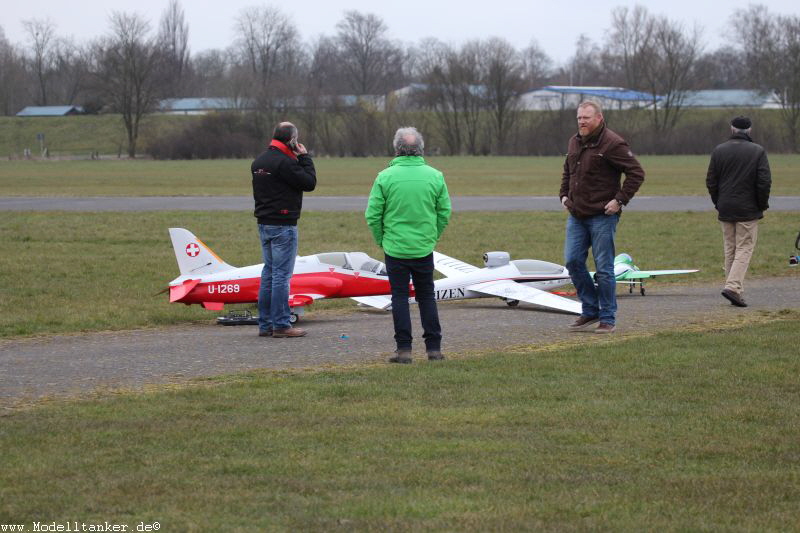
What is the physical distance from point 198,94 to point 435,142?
73.7m

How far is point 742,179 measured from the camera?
11.7 metres

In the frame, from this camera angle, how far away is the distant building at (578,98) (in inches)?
4053

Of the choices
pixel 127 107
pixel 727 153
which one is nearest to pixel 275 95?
pixel 127 107

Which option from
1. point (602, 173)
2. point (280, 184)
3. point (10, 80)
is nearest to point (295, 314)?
point (280, 184)

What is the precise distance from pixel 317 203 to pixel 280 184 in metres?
21.8

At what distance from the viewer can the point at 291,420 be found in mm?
6531

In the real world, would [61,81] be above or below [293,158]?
above

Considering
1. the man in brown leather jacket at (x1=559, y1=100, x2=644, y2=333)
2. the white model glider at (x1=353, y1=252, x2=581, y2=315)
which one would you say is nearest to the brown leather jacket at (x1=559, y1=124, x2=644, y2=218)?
the man in brown leather jacket at (x1=559, y1=100, x2=644, y2=333)

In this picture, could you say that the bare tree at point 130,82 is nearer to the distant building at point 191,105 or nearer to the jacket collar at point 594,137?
the distant building at point 191,105

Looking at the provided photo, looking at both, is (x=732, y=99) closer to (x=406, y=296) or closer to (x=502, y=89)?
(x=502, y=89)

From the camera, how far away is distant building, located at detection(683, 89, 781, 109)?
335 feet

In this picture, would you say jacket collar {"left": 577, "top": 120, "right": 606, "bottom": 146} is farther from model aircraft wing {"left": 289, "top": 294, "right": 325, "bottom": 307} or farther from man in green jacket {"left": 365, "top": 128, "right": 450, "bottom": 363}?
model aircraft wing {"left": 289, "top": 294, "right": 325, "bottom": 307}

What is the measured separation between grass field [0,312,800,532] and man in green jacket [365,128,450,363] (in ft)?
2.27

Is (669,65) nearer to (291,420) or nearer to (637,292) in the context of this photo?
(637,292)
